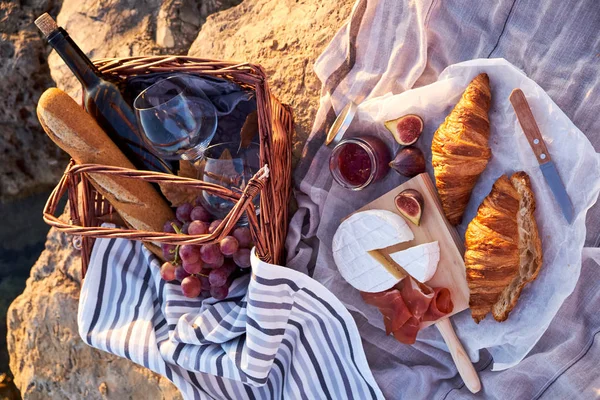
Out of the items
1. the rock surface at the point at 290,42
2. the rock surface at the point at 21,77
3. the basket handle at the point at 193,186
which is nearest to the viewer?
A: the basket handle at the point at 193,186

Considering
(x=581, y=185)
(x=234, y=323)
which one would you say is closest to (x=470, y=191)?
(x=581, y=185)

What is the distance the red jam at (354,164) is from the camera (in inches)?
69.3

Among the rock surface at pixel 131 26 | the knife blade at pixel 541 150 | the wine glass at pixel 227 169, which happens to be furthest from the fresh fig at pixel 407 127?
the rock surface at pixel 131 26

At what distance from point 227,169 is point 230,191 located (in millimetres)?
197

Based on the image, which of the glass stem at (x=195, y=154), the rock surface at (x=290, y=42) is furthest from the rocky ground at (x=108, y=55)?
the glass stem at (x=195, y=154)

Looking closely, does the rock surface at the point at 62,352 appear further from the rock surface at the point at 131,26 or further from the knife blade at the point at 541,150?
the knife blade at the point at 541,150

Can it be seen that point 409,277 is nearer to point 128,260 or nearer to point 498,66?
point 498,66

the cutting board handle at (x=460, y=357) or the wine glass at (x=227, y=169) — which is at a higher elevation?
the wine glass at (x=227, y=169)

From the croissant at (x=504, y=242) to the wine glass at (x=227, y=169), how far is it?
2.31 feet

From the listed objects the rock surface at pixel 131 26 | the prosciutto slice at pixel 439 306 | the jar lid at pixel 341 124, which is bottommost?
the prosciutto slice at pixel 439 306

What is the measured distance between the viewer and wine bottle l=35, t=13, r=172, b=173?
1638 millimetres

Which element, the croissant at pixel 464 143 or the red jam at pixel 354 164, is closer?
the croissant at pixel 464 143

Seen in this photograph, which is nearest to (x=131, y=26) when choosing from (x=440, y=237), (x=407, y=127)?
(x=407, y=127)

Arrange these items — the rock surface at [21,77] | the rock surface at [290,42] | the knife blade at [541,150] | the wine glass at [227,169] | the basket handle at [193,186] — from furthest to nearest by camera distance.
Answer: the rock surface at [21,77], the rock surface at [290,42], the wine glass at [227,169], the knife blade at [541,150], the basket handle at [193,186]
